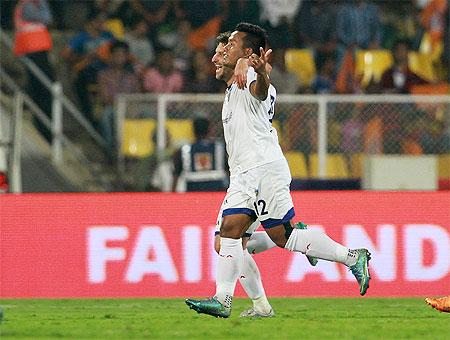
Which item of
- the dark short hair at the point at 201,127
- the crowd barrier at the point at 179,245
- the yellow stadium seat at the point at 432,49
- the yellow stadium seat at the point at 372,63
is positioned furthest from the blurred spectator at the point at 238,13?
the crowd barrier at the point at 179,245

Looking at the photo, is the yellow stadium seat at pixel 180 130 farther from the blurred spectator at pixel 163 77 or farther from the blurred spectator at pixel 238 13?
the blurred spectator at pixel 238 13

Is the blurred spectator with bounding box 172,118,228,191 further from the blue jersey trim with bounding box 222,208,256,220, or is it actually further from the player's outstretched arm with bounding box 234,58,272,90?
the player's outstretched arm with bounding box 234,58,272,90

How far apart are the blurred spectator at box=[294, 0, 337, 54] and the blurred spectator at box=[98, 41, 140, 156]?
9.07ft

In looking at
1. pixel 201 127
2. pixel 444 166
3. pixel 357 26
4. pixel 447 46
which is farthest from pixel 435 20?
pixel 201 127

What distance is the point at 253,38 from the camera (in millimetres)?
10617

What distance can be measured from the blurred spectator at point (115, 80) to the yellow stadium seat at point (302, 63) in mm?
2353

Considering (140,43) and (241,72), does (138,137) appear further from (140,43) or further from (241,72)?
(241,72)

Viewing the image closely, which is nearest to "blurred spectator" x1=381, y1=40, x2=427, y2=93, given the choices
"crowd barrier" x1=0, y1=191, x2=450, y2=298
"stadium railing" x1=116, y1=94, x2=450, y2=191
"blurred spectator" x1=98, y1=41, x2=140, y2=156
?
"stadium railing" x1=116, y1=94, x2=450, y2=191

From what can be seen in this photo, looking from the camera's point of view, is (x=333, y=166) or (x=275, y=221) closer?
(x=275, y=221)

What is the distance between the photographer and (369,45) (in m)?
21.5

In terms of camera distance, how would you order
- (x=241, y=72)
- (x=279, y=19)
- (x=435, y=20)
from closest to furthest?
(x=241, y=72) → (x=279, y=19) → (x=435, y=20)

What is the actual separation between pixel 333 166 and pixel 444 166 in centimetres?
152

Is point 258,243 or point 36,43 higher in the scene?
point 36,43

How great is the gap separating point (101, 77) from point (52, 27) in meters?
1.45
